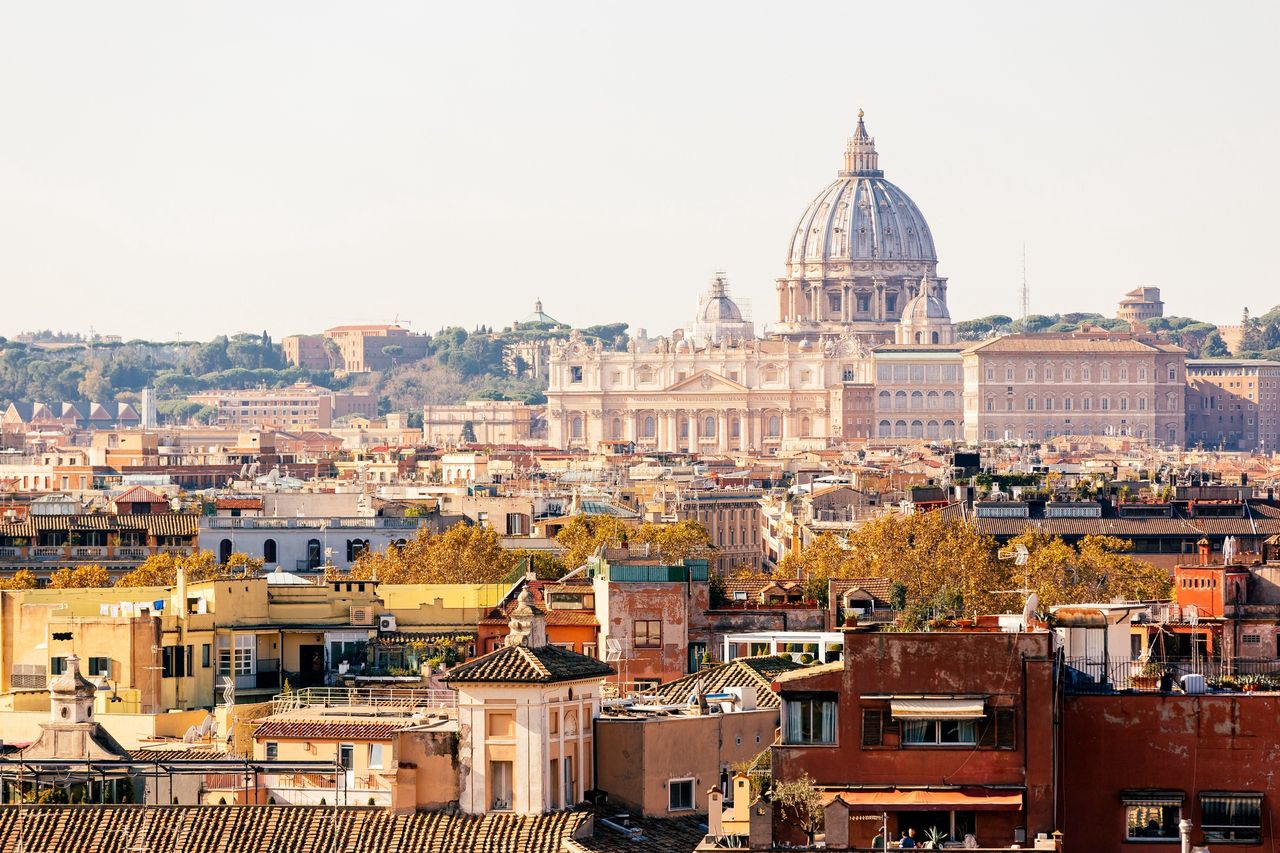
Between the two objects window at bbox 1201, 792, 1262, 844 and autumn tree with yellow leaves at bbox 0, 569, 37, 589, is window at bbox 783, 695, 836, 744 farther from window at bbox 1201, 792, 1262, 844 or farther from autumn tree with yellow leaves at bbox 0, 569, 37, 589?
autumn tree with yellow leaves at bbox 0, 569, 37, 589

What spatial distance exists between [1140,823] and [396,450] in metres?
116

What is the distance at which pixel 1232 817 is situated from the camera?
17.3 metres

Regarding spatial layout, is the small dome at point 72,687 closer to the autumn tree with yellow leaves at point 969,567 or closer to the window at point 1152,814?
the window at point 1152,814

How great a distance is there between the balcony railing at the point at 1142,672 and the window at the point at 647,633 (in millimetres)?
9191

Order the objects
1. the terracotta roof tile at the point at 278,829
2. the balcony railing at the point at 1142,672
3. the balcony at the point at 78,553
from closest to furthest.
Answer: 1. the balcony railing at the point at 1142,672
2. the terracotta roof tile at the point at 278,829
3. the balcony at the point at 78,553

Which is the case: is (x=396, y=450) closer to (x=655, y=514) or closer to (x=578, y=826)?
(x=655, y=514)

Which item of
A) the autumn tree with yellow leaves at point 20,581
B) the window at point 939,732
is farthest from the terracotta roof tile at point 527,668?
the autumn tree with yellow leaves at point 20,581

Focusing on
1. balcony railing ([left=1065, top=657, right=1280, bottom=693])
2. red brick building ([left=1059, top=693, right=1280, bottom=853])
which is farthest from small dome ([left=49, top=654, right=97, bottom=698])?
red brick building ([left=1059, top=693, right=1280, bottom=853])

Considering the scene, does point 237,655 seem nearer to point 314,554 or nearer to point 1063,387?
point 314,554

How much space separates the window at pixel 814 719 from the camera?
57.0ft

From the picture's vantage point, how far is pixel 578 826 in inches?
763

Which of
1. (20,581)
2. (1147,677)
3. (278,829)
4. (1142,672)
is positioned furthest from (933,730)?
(20,581)

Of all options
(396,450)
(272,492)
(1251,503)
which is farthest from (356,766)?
(396,450)

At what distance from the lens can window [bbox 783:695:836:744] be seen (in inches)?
684
